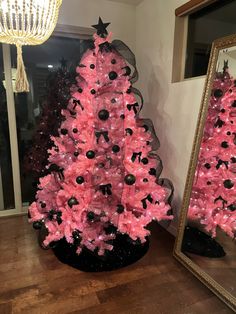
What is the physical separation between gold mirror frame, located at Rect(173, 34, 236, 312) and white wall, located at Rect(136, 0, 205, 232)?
0.71ft

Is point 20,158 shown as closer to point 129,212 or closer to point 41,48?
point 41,48

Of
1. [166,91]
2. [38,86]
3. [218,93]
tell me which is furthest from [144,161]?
[38,86]

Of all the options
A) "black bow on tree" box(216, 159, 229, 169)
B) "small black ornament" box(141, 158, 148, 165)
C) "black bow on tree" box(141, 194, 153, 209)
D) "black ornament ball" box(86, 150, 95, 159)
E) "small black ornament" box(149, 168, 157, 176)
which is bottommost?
"black bow on tree" box(141, 194, 153, 209)

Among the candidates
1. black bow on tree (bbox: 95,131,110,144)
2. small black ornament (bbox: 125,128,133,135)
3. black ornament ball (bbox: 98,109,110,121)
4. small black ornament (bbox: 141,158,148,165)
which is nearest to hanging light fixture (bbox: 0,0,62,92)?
black ornament ball (bbox: 98,109,110,121)

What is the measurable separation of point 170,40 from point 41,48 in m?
1.38

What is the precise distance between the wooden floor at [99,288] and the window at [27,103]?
93 cm

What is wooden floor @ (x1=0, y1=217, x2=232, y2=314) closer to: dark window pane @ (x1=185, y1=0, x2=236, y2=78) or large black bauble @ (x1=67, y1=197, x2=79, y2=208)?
large black bauble @ (x1=67, y1=197, x2=79, y2=208)

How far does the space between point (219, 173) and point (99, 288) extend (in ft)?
3.95

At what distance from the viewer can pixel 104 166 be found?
195 centimetres

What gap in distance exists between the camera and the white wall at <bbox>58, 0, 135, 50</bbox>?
2646 millimetres

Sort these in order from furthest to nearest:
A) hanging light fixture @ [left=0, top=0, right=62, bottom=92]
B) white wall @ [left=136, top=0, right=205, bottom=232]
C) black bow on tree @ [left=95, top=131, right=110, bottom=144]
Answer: white wall @ [left=136, top=0, right=205, bottom=232] < black bow on tree @ [left=95, top=131, right=110, bottom=144] < hanging light fixture @ [left=0, top=0, right=62, bottom=92]

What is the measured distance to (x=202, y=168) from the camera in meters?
2.00

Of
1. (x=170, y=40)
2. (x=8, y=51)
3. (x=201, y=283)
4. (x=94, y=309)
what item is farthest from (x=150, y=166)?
(x=8, y=51)

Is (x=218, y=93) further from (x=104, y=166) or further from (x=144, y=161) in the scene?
(x=104, y=166)
